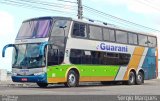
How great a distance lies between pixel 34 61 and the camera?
2223cm

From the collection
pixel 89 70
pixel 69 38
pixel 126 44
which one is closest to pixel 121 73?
pixel 126 44

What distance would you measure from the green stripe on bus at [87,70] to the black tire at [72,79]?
39 cm

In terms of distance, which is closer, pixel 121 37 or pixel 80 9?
pixel 121 37

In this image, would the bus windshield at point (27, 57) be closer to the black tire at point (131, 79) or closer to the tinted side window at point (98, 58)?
the tinted side window at point (98, 58)

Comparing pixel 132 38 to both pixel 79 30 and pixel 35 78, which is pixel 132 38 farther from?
pixel 35 78

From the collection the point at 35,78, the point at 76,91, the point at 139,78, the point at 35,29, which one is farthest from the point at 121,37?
the point at 76,91

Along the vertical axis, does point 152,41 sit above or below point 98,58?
above

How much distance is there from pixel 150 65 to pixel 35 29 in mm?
11443

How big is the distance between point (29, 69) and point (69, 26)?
3160 mm

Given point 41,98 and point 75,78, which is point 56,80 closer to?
point 75,78

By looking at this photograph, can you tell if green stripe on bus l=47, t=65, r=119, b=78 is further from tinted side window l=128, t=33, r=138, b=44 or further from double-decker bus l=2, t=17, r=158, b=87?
tinted side window l=128, t=33, r=138, b=44

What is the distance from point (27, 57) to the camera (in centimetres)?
2248

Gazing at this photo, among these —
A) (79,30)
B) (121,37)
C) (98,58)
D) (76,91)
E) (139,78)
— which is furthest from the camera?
(139,78)

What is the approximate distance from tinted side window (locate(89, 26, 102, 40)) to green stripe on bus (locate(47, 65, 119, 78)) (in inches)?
67.8
